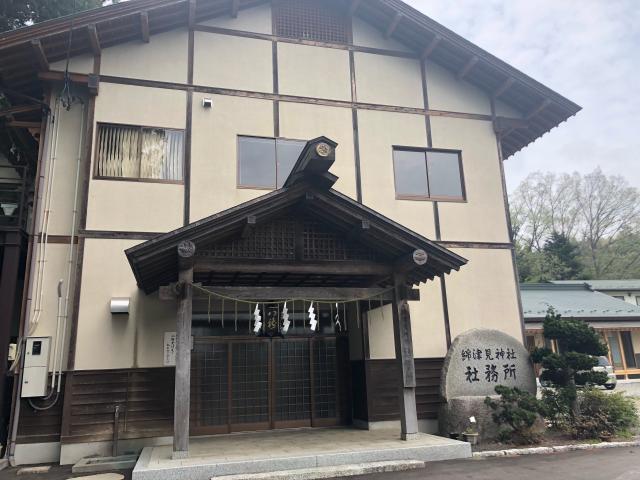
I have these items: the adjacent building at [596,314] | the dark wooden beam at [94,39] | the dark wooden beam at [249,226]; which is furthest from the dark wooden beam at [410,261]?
the adjacent building at [596,314]

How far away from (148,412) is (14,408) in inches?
87.9

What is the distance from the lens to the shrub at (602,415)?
9250mm

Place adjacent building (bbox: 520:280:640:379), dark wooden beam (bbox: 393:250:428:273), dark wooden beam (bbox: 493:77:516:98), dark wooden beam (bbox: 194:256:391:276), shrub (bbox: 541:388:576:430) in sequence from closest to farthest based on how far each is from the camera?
dark wooden beam (bbox: 194:256:391:276) → dark wooden beam (bbox: 393:250:428:273) → shrub (bbox: 541:388:576:430) → dark wooden beam (bbox: 493:77:516:98) → adjacent building (bbox: 520:280:640:379)

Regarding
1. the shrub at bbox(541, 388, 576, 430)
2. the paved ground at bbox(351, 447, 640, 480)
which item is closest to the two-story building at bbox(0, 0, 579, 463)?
the paved ground at bbox(351, 447, 640, 480)

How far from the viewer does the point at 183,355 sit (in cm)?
744

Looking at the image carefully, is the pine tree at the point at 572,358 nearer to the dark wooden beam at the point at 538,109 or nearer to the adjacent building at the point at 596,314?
the dark wooden beam at the point at 538,109

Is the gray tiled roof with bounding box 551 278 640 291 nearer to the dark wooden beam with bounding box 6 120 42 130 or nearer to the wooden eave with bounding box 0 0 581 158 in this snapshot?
the wooden eave with bounding box 0 0 581 158

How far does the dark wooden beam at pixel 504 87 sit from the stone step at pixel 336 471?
908 cm

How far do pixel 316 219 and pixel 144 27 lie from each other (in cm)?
570

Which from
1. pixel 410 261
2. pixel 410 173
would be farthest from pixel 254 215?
pixel 410 173

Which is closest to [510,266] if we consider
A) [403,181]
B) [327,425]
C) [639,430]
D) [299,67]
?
[403,181]

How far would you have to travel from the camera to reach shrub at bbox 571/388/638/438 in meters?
9.25

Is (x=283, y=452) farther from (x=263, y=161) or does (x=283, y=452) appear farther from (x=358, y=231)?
(x=263, y=161)

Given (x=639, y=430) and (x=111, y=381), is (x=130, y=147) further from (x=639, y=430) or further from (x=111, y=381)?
(x=639, y=430)
